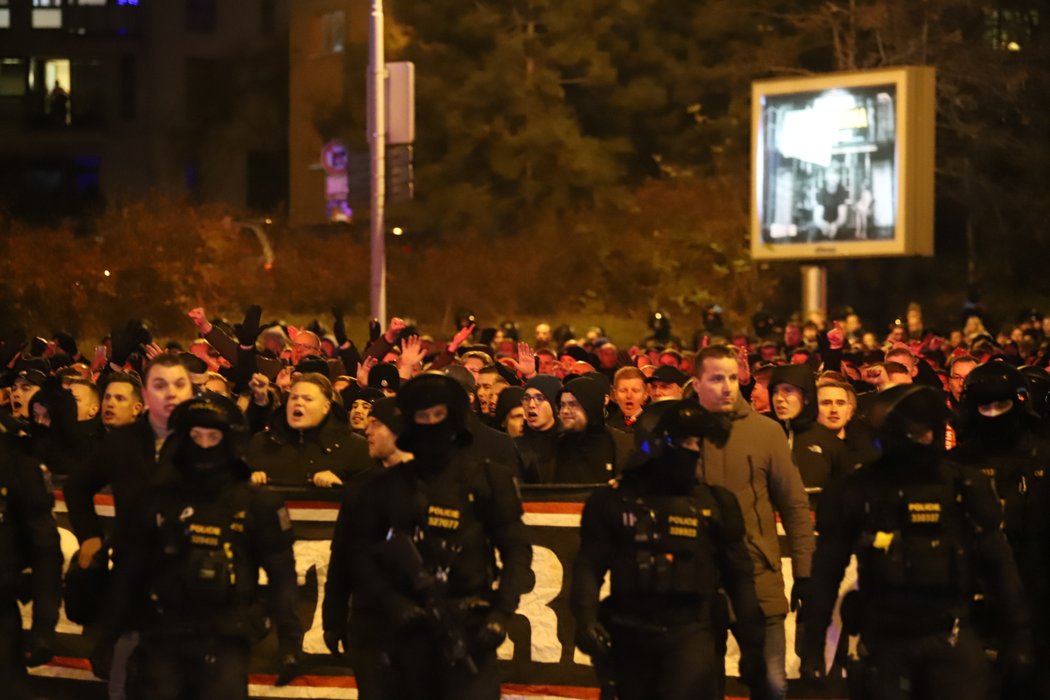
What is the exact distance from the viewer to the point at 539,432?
36.1 feet

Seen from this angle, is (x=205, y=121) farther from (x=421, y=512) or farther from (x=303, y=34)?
(x=421, y=512)

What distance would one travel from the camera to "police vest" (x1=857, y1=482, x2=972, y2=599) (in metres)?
7.39

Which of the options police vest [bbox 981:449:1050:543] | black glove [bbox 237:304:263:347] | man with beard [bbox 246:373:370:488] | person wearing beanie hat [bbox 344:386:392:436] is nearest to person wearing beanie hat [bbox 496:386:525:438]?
person wearing beanie hat [bbox 344:386:392:436]

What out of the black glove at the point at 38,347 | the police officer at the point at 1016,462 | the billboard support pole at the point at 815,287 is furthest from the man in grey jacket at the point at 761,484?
the billboard support pole at the point at 815,287

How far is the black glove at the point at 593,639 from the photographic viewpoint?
24.7ft

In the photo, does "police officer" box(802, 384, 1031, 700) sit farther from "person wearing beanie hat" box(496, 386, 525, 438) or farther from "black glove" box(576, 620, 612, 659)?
"person wearing beanie hat" box(496, 386, 525, 438)

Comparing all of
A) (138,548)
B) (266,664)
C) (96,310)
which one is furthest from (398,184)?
(138,548)

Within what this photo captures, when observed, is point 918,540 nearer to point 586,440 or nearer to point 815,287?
point 586,440

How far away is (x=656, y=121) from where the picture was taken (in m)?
48.1

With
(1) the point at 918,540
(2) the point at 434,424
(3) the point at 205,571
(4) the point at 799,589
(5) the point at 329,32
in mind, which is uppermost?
(5) the point at 329,32

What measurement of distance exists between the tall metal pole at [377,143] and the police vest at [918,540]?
18.0m

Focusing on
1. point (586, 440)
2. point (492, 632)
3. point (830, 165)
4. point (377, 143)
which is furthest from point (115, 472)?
point (830, 165)

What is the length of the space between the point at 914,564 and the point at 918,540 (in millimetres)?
93

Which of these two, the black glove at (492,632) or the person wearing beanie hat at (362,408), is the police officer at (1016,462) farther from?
the person wearing beanie hat at (362,408)
